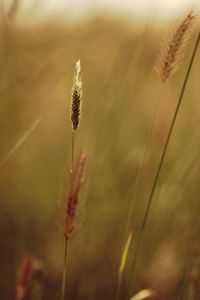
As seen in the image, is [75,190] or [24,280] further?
[24,280]

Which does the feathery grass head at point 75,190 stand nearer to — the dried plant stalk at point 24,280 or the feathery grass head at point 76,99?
the feathery grass head at point 76,99

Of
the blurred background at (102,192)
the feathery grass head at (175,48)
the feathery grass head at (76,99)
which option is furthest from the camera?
the blurred background at (102,192)

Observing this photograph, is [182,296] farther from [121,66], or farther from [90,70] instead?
[90,70]

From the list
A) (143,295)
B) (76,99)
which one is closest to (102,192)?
Result: (143,295)

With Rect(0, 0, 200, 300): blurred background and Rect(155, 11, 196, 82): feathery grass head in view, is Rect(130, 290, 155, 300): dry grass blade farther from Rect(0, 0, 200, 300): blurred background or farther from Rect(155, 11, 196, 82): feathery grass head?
Rect(155, 11, 196, 82): feathery grass head

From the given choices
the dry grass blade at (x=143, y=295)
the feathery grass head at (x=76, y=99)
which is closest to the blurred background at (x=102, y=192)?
the dry grass blade at (x=143, y=295)

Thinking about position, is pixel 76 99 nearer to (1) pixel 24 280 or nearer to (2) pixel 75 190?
(2) pixel 75 190

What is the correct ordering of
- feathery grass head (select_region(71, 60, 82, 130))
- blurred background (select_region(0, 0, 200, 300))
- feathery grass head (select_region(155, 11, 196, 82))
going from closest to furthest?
feathery grass head (select_region(71, 60, 82, 130)) → feathery grass head (select_region(155, 11, 196, 82)) → blurred background (select_region(0, 0, 200, 300))

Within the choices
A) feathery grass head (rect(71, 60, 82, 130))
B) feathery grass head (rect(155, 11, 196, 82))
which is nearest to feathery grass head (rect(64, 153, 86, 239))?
feathery grass head (rect(71, 60, 82, 130))
